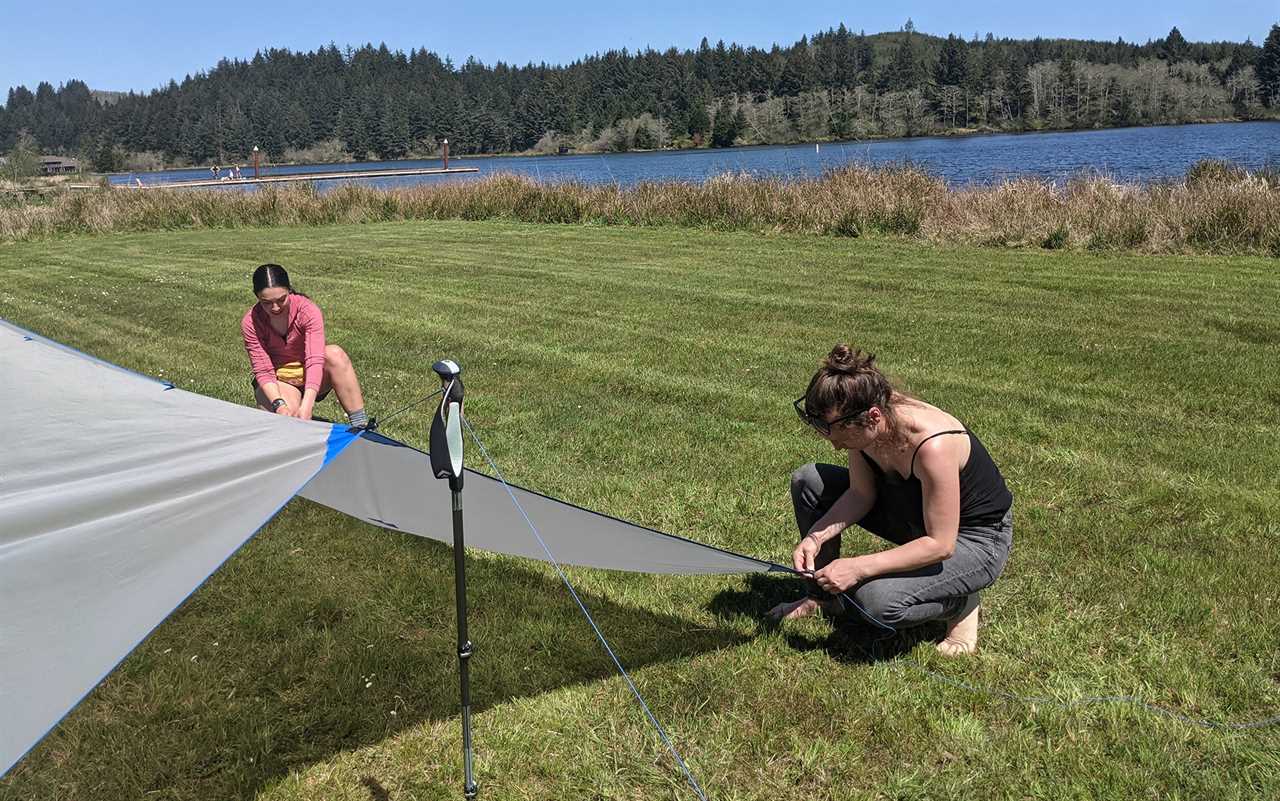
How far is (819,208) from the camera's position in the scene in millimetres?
16562

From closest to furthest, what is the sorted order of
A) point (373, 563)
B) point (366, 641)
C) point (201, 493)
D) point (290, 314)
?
point (201, 493)
point (366, 641)
point (373, 563)
point (290, 314)

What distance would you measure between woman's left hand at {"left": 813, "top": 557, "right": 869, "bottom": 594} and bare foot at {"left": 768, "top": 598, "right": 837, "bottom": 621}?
47cm

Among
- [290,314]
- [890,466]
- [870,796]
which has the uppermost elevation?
[290,314]

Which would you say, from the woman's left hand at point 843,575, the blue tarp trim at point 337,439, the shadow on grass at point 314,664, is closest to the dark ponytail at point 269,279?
the shadow on grass at point 314,664

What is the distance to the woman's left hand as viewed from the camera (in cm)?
353

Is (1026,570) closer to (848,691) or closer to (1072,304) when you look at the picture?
(848,691)

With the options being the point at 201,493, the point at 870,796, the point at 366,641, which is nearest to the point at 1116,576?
the point at 870,796

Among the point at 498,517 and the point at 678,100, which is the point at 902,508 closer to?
the point at 498,517

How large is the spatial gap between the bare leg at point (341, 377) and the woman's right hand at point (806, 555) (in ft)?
10.3

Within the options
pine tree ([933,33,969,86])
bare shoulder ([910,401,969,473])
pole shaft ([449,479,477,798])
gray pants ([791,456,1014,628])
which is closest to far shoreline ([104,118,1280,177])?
pine tree ([933,33,969,86])

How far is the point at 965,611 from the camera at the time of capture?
374cm

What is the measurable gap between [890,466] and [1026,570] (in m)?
1.27

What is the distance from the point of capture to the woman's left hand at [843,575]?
3531 mm

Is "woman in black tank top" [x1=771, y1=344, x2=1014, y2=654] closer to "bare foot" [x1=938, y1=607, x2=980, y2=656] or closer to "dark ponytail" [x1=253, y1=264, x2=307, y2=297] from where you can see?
"bare foot" [x1=938, y1=607, x2=980, y2=656]
